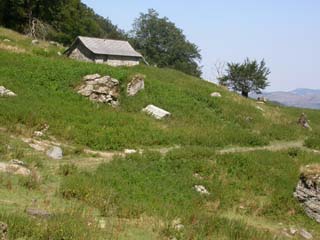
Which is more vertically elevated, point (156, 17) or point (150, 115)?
point (156, 17)

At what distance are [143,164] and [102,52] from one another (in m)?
34.6

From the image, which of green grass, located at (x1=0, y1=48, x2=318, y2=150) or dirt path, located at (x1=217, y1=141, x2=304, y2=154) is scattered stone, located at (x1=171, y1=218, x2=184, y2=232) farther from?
dirt path, located at (x1=217, y1=141, x2=304, y2=154)

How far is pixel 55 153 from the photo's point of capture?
2044 cm

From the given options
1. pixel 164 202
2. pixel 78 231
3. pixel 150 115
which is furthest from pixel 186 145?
pixel 78 231

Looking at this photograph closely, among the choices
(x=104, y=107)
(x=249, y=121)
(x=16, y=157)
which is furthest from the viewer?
(x=249, y=121)

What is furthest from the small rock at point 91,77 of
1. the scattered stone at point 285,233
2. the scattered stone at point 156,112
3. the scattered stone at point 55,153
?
the scattered stone at point 285,233

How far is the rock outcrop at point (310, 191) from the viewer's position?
766 inches

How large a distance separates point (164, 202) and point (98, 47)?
39.9 meters

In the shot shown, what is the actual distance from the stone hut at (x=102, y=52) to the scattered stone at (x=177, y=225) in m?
40.8

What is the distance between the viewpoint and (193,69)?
10638cm

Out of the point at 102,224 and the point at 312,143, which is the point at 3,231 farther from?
the point at 312,143

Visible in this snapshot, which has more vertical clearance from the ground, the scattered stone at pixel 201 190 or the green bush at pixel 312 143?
the green bush at pixel 312 143

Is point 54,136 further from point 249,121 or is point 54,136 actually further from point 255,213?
point 249,121

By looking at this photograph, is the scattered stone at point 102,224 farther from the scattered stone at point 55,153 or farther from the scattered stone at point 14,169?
the scattered stone at point 55,153
